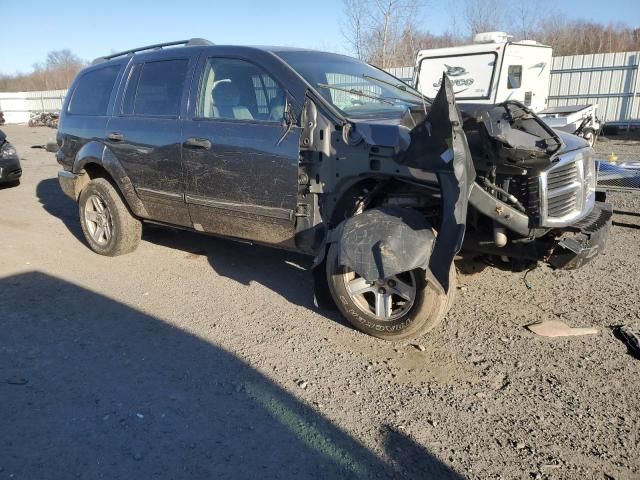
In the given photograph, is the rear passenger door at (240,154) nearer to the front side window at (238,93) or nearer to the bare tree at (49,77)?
the front side window at (238,93)

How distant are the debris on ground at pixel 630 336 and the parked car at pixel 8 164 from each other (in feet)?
32.9

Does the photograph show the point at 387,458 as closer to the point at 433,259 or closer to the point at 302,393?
the point at 302,393

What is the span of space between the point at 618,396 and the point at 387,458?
1.43 meters

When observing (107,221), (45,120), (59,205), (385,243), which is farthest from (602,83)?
(45,120)

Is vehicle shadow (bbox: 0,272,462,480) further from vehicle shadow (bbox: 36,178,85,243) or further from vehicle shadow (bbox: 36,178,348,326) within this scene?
vehicle shadow (bbox: 36,178,85,243)

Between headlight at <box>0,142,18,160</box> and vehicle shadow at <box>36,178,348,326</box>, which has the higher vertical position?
headlight at <box>0,142,18,160</box>

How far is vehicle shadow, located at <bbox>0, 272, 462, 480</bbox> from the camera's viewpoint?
2422 millimetres

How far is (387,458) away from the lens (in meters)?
2.46

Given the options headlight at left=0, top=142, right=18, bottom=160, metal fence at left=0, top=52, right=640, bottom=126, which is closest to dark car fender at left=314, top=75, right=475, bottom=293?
headlight at left=0, top=142, right=18, bottom=160

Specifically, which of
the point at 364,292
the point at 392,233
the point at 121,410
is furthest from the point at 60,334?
the point at 392,233

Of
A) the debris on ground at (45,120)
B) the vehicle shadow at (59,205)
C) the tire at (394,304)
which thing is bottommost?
the debris on ground at (45,120)

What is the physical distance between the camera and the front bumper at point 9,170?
31.2 ft

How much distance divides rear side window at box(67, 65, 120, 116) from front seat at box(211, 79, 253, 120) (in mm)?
1602

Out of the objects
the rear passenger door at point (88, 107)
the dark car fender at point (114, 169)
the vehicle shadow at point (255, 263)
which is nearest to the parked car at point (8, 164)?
the rear passenger door at point (88, 107)
